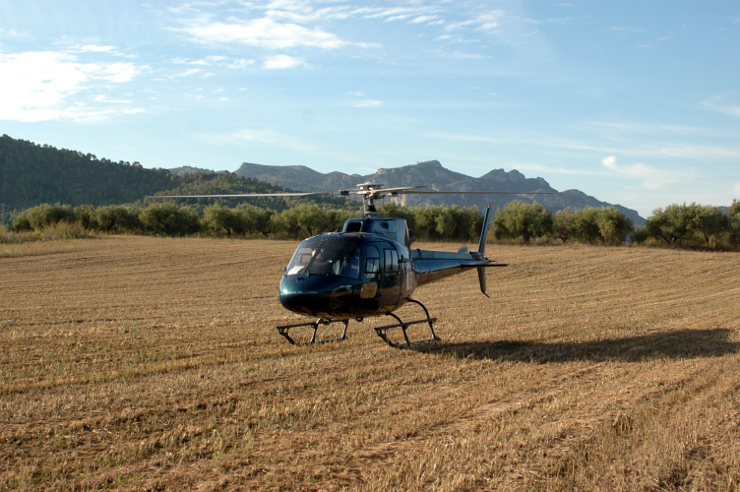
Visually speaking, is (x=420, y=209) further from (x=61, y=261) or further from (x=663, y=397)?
(x=663, y=397)

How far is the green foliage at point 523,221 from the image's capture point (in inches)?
2126

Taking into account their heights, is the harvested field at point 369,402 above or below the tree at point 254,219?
below

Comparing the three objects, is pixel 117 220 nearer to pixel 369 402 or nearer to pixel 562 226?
pixel 562 226

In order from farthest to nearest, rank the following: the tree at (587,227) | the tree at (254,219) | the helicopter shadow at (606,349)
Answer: the tree at (254,219) < the tree at (587,227) < the helicopter shadow at (606,349)

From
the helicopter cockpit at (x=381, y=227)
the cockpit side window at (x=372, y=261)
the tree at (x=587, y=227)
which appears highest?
the tree at (x=587, y=227)

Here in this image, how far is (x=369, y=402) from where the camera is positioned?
794cm

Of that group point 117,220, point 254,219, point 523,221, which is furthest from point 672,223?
point 117,220

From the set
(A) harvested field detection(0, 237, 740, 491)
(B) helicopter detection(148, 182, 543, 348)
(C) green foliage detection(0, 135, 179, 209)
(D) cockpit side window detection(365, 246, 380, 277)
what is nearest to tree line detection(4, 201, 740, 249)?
(C) green foliage detection(0, 135, 179, 209)

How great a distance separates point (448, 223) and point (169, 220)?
2938 centimetres

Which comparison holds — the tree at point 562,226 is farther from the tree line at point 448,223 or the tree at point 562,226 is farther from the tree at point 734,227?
the tree at point 734,227

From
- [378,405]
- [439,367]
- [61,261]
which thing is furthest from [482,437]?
[61,261]

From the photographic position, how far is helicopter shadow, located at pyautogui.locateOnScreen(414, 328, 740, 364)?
35.9 feet

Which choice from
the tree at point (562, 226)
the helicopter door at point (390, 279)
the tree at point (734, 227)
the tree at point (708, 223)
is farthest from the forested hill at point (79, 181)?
the helicopter door at point (390, 279)

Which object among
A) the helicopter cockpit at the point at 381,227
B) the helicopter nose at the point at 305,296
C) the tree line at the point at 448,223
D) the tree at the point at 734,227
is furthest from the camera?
the tree line at the point at 448,223
